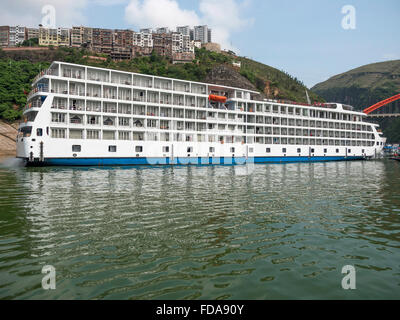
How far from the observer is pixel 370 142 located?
7906 centimetres

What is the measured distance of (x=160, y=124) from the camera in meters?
50.8

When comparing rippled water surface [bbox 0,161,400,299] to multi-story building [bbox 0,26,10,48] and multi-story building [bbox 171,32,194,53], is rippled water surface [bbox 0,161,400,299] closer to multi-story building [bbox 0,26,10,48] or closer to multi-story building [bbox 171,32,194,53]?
multi-story building [bbox 171,32,194,53]

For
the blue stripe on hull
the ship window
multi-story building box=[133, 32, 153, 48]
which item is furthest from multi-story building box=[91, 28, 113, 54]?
the ship window

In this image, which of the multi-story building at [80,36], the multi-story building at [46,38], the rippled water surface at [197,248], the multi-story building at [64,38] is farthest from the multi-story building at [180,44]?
the rippled water surface at [197,248]

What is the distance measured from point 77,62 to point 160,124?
8167 centimetres

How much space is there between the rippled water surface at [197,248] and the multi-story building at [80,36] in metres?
168

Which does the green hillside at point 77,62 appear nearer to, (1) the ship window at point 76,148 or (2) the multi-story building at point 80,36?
(2) the multi-story building at point 80,36

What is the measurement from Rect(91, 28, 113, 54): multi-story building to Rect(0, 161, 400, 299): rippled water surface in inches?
5842

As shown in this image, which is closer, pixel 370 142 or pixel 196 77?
pixel 370 142

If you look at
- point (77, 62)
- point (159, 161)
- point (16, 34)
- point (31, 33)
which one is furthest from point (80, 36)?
point (159, 161)
